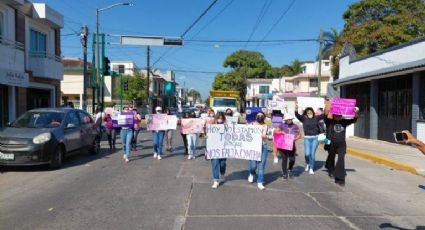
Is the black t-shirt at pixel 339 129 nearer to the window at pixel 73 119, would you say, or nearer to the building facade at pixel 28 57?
the window at pixel 73 119

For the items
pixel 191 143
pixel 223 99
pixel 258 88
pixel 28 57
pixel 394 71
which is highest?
pixel 258 88

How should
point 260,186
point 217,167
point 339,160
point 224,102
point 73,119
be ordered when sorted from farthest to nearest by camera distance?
point 224,102 < point 73,119 < point 339,160 < point 217,167 < point 260,186

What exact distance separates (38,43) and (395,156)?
60.5ft

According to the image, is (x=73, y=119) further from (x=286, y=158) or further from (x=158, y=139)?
(x=286, y=158)

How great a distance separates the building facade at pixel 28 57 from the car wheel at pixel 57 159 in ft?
26.7

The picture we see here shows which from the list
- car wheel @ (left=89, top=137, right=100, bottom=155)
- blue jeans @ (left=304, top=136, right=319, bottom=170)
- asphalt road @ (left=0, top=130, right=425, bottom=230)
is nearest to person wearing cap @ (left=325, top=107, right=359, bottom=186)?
asphalt road @ (left=0, top=130, right=425, bottom=230)

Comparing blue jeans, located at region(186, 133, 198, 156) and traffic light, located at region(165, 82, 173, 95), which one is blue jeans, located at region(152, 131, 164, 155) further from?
traffic light, located at region(165, 82, 173, 95)

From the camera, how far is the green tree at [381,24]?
1465 inches

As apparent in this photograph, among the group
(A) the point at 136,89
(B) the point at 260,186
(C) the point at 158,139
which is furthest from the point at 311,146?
(A) the point at 136,89

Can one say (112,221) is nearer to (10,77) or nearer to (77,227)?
(77,227)

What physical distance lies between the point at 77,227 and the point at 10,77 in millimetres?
15165

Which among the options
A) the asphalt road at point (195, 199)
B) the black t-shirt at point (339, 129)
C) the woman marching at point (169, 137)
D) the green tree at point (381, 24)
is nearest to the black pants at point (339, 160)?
the black t-shirt at point (339, 129)

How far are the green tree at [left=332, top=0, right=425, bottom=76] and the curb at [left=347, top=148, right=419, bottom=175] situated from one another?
22005mm

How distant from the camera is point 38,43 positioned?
2534cm
